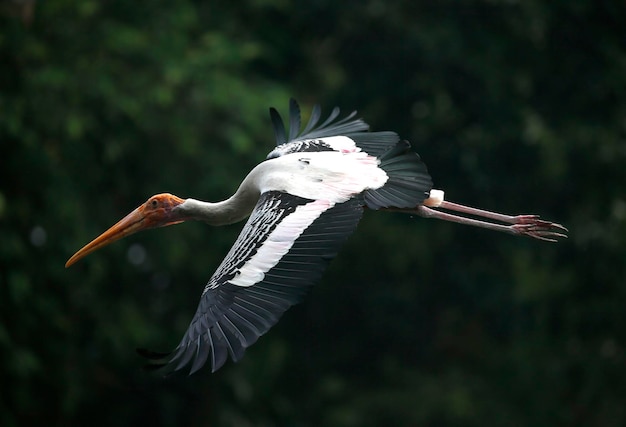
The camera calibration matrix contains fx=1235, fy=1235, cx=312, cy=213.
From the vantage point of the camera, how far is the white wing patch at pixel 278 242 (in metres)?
5.52

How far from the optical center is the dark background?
11.6 m

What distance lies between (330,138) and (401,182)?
0.95 meters

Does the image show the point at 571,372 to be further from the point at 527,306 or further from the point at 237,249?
the point at 237,249

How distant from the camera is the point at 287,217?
586cm

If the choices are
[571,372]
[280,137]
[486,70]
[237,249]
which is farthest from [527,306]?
[237,249]

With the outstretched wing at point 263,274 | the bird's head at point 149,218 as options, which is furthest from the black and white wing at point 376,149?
the bird's head at point 149,218

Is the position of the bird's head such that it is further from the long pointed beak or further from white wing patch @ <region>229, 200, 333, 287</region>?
white wing patch @ <region>229, 200, 333, 287</region>

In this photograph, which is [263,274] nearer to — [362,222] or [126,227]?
[126,227]

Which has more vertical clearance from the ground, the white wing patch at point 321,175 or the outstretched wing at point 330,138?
the outstretched wing at point 330,138

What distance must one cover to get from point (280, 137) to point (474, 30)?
6.95m

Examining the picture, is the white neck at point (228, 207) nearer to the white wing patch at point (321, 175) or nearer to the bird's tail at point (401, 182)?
the white wing patch at point (321, 175)

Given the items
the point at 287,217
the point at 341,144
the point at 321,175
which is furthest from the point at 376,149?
the point at 287,217

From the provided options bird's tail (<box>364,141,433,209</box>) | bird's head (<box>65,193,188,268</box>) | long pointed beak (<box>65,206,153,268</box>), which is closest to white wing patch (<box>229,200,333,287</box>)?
bird's tail (<box>364,141,433,209</box>)

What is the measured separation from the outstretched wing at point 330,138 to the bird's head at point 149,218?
24.2 inches
